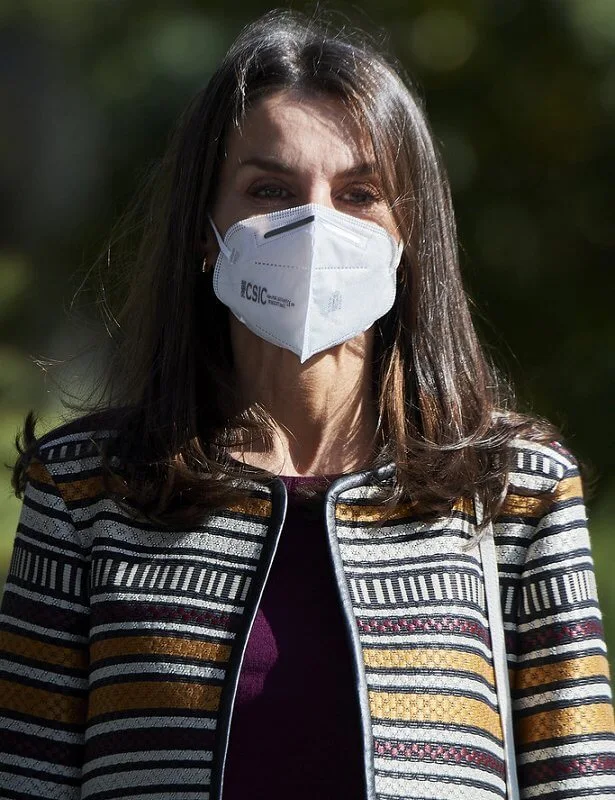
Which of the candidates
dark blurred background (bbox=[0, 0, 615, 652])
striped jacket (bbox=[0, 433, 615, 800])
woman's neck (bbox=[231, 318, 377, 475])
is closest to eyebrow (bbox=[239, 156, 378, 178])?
woman's neck (bbox=[231, 318, 377, 475])

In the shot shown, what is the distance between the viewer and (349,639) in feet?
6.82

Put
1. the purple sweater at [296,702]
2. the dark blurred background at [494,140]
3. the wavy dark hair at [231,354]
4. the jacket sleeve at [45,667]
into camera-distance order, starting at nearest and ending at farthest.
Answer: the purple sweater at [296,702]
the jacket sleeve at [45,667]
the wavy dark hair at [231,354]
the dark blurred background at [494,140]

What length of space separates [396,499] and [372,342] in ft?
1.23

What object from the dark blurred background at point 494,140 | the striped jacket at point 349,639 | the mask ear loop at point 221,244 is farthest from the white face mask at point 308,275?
the dark blurred background at point 494,140

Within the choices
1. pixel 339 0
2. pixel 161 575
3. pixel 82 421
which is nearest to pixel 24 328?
pixel 339 0

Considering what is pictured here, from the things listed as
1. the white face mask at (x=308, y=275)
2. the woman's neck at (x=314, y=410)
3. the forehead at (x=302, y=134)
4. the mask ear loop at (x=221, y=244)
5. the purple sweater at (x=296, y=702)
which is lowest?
the purple sweater at (x=296, y=702)

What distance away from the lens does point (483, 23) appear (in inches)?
155

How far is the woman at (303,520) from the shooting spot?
6.80ft

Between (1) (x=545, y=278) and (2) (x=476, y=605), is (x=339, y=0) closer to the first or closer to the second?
(1) (x=545, y=278)

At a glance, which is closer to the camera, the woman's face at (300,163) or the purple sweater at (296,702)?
the purple sweater at (296,702)

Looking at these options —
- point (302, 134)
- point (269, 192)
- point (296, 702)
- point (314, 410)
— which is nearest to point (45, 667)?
point (296, 702)

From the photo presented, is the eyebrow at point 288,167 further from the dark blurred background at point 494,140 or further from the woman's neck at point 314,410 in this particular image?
the dark blurred background at point 494,140

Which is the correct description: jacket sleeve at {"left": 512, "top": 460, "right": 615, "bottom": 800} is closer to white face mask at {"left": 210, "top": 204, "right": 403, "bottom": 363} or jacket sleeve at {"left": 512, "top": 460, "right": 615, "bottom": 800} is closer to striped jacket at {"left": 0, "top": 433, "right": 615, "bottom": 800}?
striped jacket at {"left": 0, "top": 433, "right": 615, "bottom": 800}

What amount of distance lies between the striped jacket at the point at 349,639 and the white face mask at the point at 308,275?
29cm
